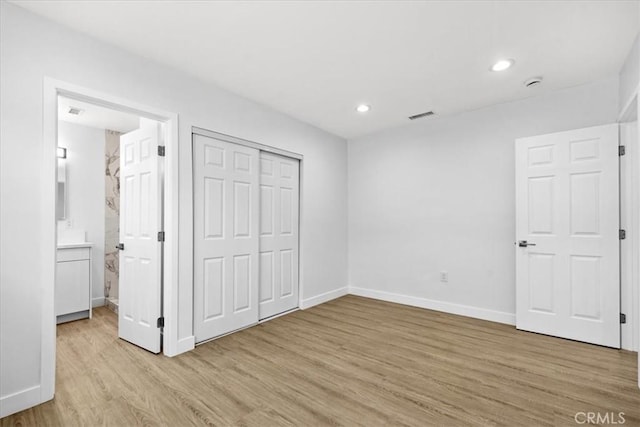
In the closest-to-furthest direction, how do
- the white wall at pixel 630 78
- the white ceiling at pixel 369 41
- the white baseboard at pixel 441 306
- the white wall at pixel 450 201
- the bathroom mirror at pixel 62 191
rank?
the white ceiling at pixel 369 41
the white wall at pixel 630 78
the white wall at pixel 450 201
the white baseboard at pixel 441 306
the bathroom mirror at pixel 62 191

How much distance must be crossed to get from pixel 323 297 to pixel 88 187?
3877mm

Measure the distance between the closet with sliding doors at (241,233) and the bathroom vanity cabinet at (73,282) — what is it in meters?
2.02

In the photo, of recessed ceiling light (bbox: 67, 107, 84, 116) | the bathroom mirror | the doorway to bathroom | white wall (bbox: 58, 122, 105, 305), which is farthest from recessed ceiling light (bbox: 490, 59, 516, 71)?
the bathroom mirror

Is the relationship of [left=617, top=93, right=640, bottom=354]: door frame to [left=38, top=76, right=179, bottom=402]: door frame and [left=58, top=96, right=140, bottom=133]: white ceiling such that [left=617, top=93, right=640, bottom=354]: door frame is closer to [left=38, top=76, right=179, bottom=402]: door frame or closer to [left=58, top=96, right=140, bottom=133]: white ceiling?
[left=38, top=76, right=179, bottom=402]: door frame


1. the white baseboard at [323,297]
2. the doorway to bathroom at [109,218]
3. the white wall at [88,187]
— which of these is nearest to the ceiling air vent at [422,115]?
the white baseboard at [323,297]

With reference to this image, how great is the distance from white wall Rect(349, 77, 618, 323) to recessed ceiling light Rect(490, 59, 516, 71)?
1025 millimetres

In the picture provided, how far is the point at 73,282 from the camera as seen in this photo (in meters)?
3.77

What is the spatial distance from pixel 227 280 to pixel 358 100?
2.56 metres

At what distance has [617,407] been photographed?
6.31 feet

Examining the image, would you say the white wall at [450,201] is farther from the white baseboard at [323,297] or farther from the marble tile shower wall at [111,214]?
the marble tile shower wall at [111,214]

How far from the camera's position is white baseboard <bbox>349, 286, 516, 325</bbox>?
11.8 feet

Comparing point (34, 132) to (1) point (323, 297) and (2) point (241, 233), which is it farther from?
(1) point (323, 297)

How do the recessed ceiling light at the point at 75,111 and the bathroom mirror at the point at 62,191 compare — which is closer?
the recessed ceiling light at the point at 75,111

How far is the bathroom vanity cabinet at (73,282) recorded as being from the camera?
145 inches
